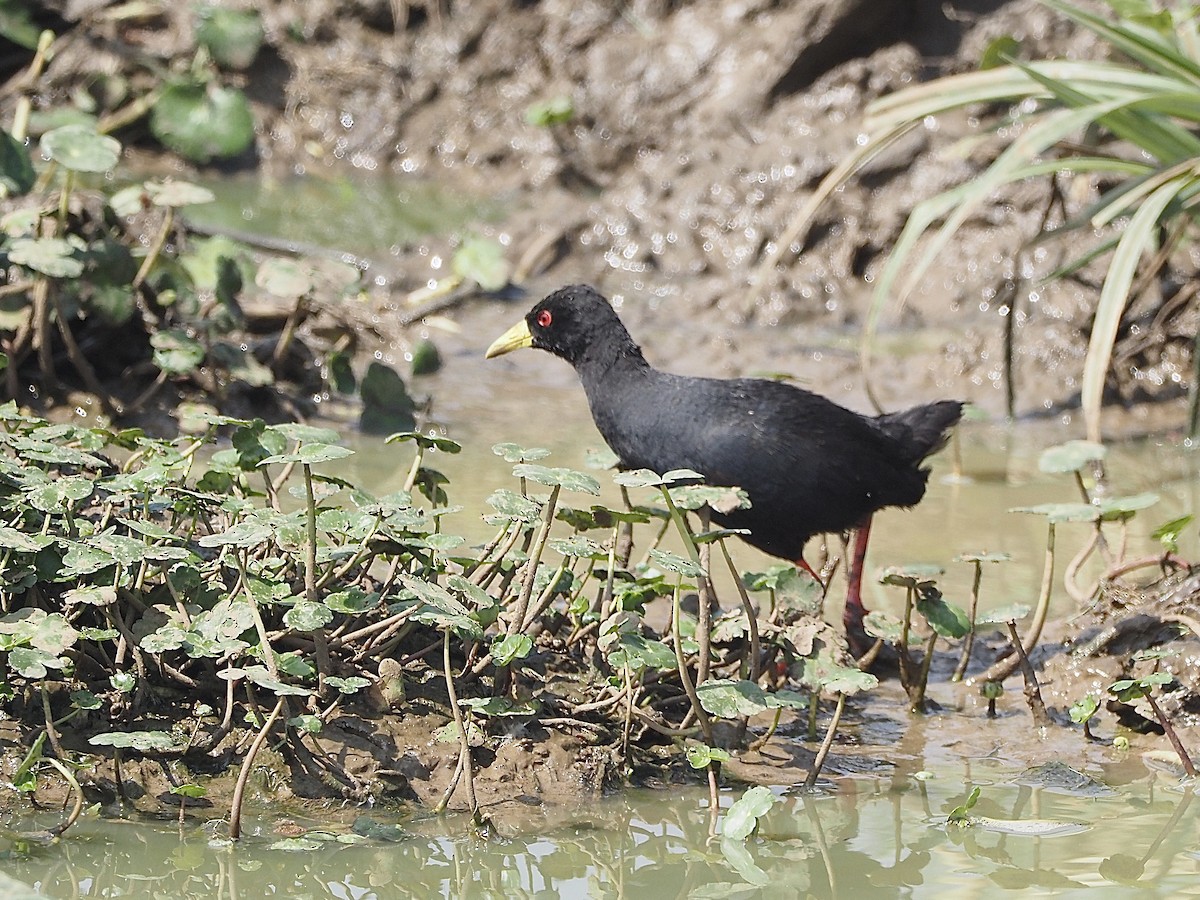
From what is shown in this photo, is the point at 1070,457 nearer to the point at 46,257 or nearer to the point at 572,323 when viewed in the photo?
Answer: the point at 572,323

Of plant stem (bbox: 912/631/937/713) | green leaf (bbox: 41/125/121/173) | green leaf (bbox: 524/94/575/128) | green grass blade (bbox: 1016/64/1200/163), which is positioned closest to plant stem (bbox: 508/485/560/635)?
plant stem (bbox: 912/631/937/713)

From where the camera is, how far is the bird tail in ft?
15.9

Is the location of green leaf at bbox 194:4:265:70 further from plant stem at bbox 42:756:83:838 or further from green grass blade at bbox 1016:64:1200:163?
plant stem at bbox 42:756:83:838

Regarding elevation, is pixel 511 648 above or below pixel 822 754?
above

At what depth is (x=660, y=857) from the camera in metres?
3.12

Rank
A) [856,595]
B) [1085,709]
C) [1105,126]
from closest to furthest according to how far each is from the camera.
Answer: [1085,709] < [856,595] < [1105,126]

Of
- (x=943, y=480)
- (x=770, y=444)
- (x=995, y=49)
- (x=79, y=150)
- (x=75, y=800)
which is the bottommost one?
(x=75, y=800)

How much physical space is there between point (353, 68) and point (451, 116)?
718 mm

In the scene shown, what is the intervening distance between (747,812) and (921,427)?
6.73ft

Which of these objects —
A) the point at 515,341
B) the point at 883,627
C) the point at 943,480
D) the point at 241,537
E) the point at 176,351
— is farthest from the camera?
the point at 943,480

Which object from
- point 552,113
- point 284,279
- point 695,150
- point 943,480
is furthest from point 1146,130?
point 552,113

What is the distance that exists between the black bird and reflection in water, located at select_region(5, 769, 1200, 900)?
1.12 meters

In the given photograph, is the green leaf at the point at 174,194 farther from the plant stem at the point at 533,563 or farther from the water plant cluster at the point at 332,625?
the plant stem at the point at 533,563

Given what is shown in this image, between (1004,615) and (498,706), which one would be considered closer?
(498,706)
